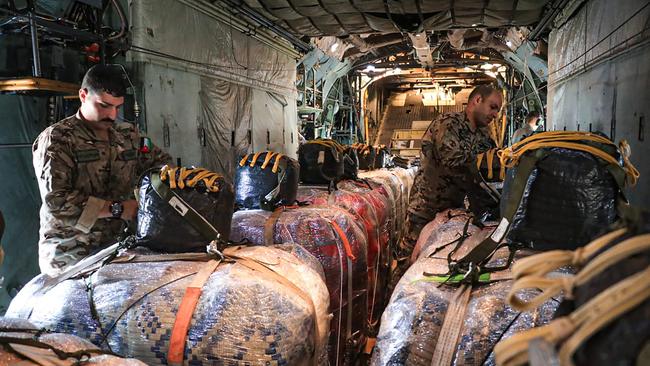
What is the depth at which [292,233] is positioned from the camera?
3350mm

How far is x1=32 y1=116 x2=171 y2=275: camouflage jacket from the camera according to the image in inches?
113

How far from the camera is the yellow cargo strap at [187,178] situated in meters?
2.48

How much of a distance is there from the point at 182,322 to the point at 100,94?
1.79 m

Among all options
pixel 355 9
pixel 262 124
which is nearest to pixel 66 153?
pixel 355 9

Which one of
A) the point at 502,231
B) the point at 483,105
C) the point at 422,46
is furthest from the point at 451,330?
the point at 422,46

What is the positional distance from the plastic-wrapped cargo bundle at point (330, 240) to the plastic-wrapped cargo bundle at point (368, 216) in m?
0.51

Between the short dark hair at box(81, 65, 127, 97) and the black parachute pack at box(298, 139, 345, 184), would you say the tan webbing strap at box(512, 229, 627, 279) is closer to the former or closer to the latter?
the short dark hair at box(81, 65, 127, 97)

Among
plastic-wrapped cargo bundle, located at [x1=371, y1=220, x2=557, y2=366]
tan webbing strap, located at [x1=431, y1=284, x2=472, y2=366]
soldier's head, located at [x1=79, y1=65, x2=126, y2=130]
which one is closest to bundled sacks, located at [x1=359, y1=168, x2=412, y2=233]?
soldier's head, located at [x1=79, y1=65, x2=126, y2=130]

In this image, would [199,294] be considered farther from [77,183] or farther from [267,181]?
[267,181]

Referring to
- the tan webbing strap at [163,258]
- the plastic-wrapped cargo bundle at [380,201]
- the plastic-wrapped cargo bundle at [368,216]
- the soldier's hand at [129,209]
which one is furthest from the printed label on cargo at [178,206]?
the plastic-wrapped cargo bundle at [380,201]

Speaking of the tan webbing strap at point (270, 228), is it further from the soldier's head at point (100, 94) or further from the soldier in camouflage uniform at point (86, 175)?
the soldier's head at point (100, 94)

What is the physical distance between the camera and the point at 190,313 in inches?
78.0

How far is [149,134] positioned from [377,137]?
12.5m

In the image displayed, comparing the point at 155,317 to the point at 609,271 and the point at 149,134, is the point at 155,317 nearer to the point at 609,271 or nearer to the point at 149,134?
the point at 609,271
